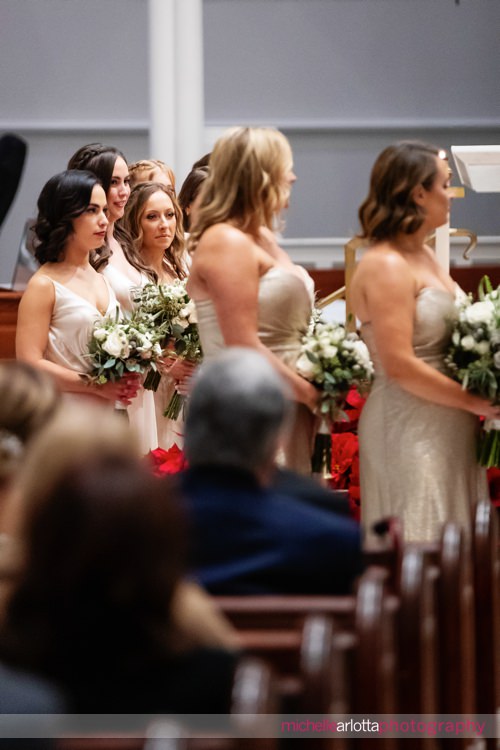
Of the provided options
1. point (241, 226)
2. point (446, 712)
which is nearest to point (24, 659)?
point (446, 712)

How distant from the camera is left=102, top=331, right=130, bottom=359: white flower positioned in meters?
5.85

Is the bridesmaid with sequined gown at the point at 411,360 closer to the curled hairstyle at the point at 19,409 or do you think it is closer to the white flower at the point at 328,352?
the white flower at the point at 328,352

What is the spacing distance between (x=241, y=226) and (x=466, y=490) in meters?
1.29

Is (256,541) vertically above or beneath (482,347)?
beneath

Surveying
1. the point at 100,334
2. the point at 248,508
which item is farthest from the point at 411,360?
the point at 248,508

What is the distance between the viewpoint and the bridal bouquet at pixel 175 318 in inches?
239

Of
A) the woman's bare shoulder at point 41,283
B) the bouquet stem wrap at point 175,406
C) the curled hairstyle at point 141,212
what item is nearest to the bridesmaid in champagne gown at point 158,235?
the curled hairstyle at point 141,212

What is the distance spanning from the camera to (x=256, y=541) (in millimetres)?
2604

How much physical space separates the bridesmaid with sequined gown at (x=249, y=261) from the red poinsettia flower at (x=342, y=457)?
4.29 ft

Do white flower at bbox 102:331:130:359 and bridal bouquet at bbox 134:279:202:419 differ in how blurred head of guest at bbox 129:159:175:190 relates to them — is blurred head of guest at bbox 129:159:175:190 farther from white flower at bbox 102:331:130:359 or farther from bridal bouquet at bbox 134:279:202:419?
white flower at bbox 102:331:130:359

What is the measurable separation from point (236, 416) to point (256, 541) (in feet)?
0.89

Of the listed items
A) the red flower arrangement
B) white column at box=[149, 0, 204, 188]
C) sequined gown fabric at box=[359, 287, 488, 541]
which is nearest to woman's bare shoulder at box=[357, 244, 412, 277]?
sequined gown fabric at box=[359, 287, 488, 541]

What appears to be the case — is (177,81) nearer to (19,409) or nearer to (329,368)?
(329,368)

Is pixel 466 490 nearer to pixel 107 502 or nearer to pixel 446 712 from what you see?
pixel 446 712
